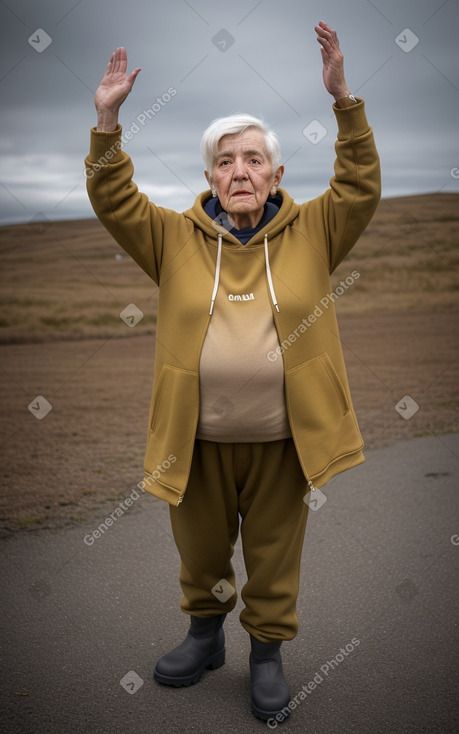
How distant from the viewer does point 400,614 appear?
343cm

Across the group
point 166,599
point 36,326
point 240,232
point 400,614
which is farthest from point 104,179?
point 36,326

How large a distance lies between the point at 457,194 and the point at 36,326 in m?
41.4

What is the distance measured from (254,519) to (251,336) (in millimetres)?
783

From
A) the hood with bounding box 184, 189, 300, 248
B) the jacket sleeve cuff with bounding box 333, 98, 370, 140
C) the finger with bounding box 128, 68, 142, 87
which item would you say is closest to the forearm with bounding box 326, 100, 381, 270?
the jacket sleeve cuff with bounding box 333, 98, 370, 140

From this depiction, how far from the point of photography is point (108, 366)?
1059 centimetres

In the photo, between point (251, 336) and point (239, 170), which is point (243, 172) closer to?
point (239, 170)

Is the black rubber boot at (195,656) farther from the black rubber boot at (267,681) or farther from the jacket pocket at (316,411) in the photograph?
the jacket pocket at (316,411)

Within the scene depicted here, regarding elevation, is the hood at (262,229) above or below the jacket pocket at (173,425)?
above

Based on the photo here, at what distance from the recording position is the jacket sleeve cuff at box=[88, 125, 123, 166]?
8.15 ft

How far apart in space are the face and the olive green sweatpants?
952mm

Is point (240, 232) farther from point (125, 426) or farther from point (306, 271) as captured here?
point (125, 426)

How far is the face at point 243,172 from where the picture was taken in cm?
266

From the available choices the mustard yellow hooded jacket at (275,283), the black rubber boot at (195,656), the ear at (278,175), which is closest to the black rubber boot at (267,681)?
the black rubber boot at (195,656)

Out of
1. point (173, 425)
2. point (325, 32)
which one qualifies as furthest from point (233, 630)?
point (325, 32)
